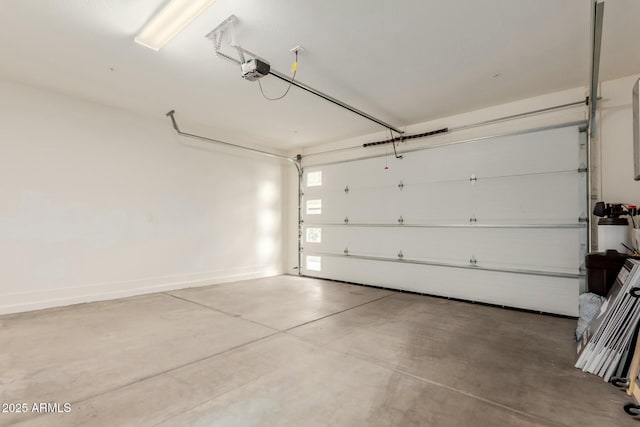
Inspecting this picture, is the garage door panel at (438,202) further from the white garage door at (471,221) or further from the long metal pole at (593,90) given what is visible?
the long metal pole at (593,90)

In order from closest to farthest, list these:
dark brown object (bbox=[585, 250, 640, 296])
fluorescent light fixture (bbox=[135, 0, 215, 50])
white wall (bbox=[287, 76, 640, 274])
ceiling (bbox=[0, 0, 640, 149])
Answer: fluorescent light fixture (bbox=[135, 0, 215, 50])
ceiling (bbox=[0, 0, 640, 149])
dark brown object (bbox=[585, 250, 640, 296])
white wall (bbox=[287, 76, 640, 274])

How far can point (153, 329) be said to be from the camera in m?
3.40

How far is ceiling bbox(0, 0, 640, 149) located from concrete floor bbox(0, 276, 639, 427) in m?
3.05

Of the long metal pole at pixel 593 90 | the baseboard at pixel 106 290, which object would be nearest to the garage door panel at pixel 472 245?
the long metal pole at pixel 593 90

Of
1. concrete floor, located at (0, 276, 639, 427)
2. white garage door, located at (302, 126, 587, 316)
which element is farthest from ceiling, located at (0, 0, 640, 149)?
concrete floor, located at (0, 276, 639, 427)

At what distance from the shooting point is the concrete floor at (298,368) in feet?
Answer: 6.20

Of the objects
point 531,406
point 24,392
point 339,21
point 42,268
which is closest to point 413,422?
point 531,406

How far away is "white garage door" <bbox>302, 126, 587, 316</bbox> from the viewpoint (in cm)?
402

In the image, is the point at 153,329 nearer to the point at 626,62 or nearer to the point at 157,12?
the point at 157,12

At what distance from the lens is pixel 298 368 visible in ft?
8.14

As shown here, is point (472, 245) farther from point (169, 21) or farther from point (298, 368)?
point (169, 21)

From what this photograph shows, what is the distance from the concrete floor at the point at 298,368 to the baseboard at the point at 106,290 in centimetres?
23

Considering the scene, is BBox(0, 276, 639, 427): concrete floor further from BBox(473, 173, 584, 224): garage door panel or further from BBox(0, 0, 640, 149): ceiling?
BBox(0, 0, 640, 149): ceiling

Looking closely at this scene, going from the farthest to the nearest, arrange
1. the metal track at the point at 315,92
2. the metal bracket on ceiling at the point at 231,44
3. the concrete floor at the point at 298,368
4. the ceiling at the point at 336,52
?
1. the metal track at the point at 315,92
2. the metal bracket on ceiling at the point at 231,44
3. the ceiling at the point at 336,52
4. the concrete floor at the point at 298,368
